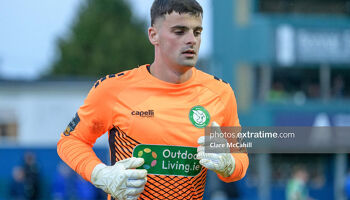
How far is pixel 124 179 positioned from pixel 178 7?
1.17 m

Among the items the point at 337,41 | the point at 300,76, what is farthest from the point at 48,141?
the point at 337,41

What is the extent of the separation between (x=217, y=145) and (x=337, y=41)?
1812 cm

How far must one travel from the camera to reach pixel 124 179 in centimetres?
358

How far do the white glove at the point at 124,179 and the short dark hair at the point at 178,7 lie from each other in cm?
99

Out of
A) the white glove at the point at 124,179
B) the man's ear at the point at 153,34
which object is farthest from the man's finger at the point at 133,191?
the man's ear at the point at 153,34

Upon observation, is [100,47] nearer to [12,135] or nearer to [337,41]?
[12,135]

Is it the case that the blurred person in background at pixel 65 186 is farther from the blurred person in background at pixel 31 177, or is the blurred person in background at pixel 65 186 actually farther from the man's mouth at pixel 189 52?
the man's mouth at pixel 189 52

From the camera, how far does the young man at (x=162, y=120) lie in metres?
3.79

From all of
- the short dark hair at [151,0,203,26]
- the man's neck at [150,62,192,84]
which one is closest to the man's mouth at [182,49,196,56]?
the man's neck at [150,62,192,84]

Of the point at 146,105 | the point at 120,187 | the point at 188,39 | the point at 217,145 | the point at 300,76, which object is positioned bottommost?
the point at 120,187

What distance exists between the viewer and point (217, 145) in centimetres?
369

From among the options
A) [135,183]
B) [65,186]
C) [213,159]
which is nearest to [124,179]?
[135,183]

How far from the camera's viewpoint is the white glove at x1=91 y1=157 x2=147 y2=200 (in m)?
3.58

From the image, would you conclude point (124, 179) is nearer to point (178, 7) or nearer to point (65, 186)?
point (178, 7)
